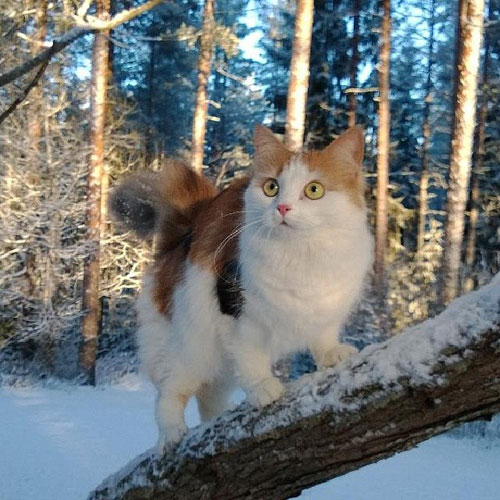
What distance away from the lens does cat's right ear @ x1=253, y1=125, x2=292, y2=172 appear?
2.06 metres

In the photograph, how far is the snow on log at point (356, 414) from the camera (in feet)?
4.22

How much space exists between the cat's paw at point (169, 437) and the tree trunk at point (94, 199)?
25.2 feet

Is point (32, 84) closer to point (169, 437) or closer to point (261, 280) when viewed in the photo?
point (261, 280)

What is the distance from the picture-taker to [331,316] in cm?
197

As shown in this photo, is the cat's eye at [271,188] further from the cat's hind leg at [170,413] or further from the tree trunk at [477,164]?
the tree trunk at [477,164]

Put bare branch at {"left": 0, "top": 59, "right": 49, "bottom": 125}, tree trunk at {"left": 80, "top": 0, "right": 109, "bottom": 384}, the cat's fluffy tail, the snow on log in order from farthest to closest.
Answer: tree trunk at {"left": 80, "top": 0, "right": 109, "bottom": 384} < the cat's fluffy tail < bare branch at {"left": 0, "top": 59, "right": 49, "bottom": 125} < the snow on log

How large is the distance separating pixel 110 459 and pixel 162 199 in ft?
14.8

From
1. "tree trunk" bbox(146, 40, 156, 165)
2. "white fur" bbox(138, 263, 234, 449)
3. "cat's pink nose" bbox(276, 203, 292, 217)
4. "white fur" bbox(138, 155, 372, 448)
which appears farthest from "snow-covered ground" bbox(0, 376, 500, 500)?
"tree trunk" bbox(146, 40, 156, 165)

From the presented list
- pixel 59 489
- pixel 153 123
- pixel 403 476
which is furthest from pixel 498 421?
pixel 153 123

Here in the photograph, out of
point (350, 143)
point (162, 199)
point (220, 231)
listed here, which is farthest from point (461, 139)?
Answer: point (220, 231)

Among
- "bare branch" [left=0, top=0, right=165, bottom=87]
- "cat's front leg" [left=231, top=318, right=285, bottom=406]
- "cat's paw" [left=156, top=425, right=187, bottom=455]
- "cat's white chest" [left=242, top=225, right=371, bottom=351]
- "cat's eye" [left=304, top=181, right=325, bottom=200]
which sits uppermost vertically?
"bare branch" [left=0, top=0, right=165, bottom=87]

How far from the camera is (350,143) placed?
2039mm

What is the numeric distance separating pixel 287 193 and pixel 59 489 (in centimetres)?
483

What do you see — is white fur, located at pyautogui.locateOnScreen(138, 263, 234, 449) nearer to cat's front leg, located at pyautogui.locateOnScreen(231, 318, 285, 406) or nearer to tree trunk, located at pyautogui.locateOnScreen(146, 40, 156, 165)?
cat's front leg, located at pyautogui.locateOnScreen(231, 318, 285, 406)
